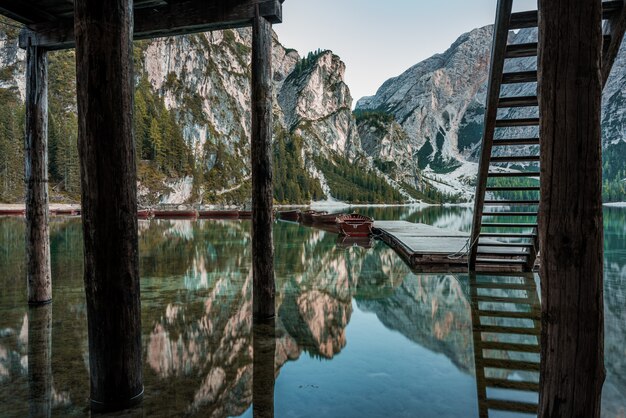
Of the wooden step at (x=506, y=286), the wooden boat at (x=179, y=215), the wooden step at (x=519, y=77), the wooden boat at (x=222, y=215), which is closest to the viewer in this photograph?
the wooden step at (x=519, y=77)

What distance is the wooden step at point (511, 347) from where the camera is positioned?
7438 mm

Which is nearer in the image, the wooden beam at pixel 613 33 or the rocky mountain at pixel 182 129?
the wooden beam at pixel 613 33

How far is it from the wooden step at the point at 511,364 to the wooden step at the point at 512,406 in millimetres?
1308

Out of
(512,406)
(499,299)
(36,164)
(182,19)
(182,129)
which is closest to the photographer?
(512,406)

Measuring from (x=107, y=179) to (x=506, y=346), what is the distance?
688cm

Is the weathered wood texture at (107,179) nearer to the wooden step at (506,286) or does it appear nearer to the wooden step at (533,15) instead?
the wooden step at (533,15)

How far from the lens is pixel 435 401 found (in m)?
5.34

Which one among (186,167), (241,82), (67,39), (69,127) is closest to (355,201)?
(241,82)

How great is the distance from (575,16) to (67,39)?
916 centimetres

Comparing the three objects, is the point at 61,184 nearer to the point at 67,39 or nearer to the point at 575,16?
the point at 67,39

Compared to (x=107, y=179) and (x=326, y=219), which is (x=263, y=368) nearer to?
(x=107, y=179)

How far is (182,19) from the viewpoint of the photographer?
8.55 meters

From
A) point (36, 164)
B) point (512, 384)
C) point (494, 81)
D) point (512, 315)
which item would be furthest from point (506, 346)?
point (36, 164)

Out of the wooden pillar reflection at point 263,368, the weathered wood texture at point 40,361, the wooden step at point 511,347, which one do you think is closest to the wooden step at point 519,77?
the wooden step at point 511,347
